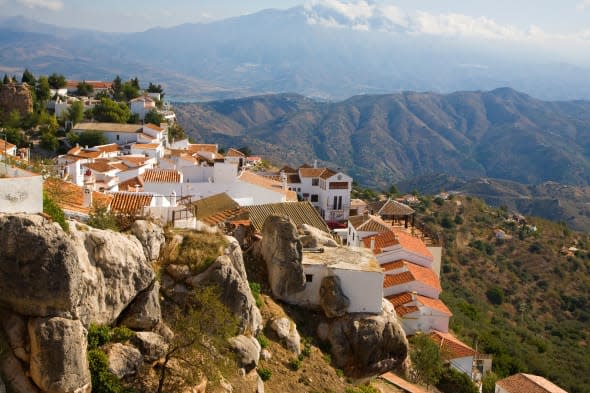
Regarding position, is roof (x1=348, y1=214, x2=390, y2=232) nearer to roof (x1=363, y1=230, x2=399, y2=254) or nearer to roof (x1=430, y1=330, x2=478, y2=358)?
roof (x1=363, y1=230, x2=399, y2=254)

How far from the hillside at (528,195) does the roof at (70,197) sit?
375 feet

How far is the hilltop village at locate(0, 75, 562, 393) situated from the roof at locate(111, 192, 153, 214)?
0.04 metres

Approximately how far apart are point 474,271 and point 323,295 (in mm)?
42431

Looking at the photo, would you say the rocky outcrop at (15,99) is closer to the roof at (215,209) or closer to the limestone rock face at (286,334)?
the roof at (215,209)

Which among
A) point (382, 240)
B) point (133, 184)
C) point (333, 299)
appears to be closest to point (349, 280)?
point (333, 299)

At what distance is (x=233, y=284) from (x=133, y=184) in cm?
2320

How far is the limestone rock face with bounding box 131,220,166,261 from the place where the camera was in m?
14.0

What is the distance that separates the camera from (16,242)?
33.8ft

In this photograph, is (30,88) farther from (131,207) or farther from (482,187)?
(482,187)

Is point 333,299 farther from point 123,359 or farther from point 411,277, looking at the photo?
point 411,277

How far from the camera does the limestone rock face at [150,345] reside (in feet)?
39.4

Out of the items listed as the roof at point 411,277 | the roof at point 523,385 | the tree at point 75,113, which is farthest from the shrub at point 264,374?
the tree at point 75,113

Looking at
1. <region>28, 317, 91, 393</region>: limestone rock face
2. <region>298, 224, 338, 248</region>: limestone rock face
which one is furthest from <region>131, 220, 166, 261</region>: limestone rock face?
<region>298, 224, 338, 248</region>: limestone rock face

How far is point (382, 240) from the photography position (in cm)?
3219
